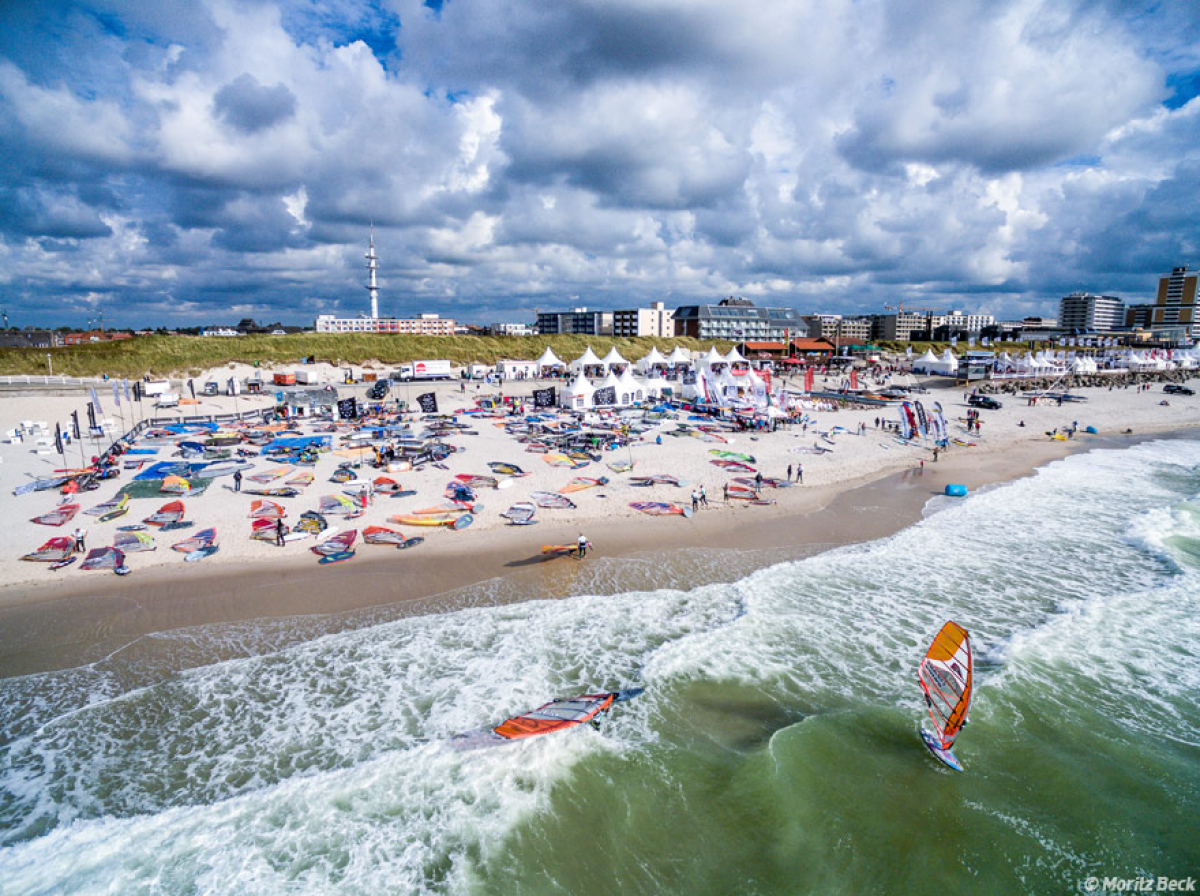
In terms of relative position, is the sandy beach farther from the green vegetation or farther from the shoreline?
the green vegetation

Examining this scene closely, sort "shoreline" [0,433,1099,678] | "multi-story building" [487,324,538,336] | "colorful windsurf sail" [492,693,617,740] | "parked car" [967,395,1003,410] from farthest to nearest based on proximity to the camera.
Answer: "multi-story building" [487,324,538,336]
"parked car" [967,395,1003,410]
"shoreline" [0,433,1099,678]
"colorful windsurf sail" [492,693,617,740]

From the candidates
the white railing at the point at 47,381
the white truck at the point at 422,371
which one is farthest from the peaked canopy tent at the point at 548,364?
the white railing at the point at 47,381

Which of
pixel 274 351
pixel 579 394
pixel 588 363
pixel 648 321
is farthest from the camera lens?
pixel 648 321

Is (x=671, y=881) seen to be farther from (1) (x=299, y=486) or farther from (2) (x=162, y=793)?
(1) (x=299, y=486)

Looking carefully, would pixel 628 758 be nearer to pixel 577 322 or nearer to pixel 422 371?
pixel 422 371

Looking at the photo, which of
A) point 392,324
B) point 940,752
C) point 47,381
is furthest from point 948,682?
point 392,324

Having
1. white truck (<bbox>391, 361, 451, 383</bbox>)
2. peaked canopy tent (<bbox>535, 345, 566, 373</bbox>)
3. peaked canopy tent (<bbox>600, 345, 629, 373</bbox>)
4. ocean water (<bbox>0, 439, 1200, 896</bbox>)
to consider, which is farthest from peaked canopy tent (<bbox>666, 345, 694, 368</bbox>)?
ocean water (<bbox>0, 439, 1200, 896</bbox>)

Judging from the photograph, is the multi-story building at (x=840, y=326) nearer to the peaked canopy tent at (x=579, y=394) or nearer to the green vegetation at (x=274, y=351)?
the green vegetation at (x=274, y=351)
